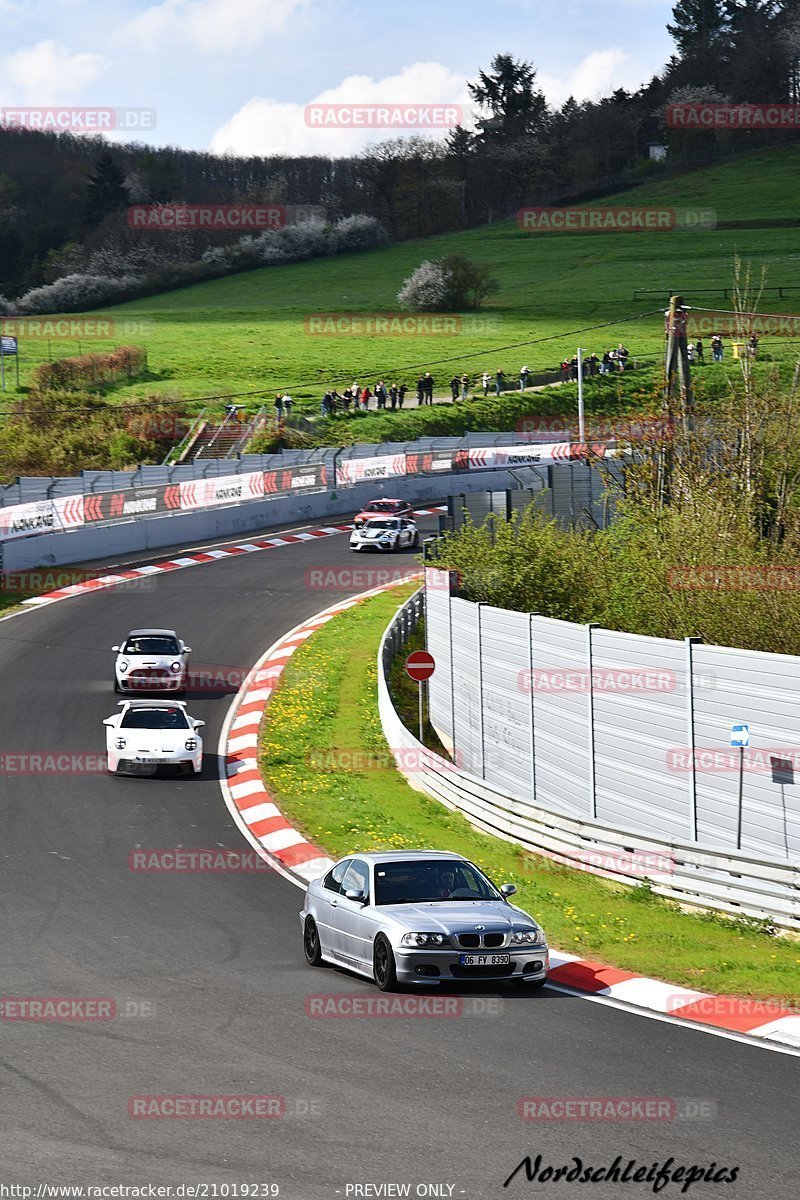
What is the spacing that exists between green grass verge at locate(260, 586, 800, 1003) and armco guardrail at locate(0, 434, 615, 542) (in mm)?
12833

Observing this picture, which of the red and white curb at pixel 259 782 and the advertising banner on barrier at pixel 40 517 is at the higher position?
the advertising banner on barrier at pixel 40 517

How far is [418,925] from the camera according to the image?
13.3 metres

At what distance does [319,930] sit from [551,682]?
7669 mm

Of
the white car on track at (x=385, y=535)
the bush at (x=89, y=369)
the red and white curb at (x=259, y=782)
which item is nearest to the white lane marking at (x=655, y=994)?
the red and white curb at (x=259, y=782)

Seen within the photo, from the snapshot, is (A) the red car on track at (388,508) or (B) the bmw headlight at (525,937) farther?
(A) the red car on track at (388,508)

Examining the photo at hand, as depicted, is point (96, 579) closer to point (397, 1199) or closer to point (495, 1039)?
point (495, 1039)

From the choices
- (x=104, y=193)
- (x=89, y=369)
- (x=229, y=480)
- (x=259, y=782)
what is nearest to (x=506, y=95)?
(x=104, y=193)

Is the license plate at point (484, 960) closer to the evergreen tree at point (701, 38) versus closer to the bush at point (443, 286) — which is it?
the bush at point (443, 286)

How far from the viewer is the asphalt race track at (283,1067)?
880 centimetres

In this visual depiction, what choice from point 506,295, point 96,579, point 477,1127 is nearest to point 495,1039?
point 477,1127

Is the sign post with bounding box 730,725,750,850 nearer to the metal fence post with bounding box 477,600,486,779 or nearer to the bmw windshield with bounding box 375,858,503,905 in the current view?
the bmw windshield with bounding box 375,858,503,905

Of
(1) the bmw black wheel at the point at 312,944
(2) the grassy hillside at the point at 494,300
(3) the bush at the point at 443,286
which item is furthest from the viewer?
(3) the bush at the point at 443,286

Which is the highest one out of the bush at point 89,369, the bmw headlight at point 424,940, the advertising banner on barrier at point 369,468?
the bush at point 89,369

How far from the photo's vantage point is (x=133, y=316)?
406 ft
